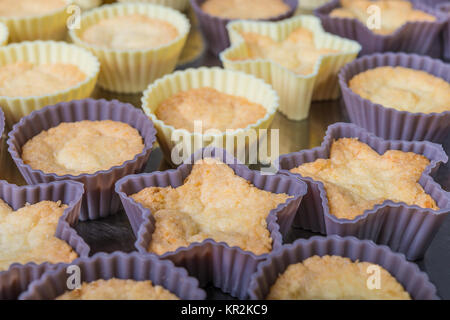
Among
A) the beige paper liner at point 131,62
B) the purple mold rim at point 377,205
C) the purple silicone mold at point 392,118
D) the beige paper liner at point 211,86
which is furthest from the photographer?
the beige paper liner at point 131,62

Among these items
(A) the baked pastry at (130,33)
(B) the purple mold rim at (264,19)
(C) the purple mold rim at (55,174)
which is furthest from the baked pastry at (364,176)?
(A) the baked pastry at (130,33)

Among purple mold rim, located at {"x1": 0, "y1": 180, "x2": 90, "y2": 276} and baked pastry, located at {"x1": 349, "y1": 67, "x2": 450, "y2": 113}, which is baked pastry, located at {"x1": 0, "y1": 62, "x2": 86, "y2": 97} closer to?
purple mold rim, located at {"x1": 0, "y1": 180, "x2": 90, "y2": 276}

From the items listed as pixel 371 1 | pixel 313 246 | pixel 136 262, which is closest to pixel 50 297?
pixel 136 262

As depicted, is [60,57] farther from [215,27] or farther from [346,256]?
[346,256]

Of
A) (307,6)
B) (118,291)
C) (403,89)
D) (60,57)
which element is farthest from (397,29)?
(118,291)

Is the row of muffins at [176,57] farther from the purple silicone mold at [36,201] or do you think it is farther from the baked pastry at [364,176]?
the purple silicone mold at [36,201]

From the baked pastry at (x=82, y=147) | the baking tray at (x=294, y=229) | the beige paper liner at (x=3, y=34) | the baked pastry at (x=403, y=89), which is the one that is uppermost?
the baked pastry at (x=403, y=89)

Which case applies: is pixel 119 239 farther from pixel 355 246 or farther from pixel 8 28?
pixel 8 28
